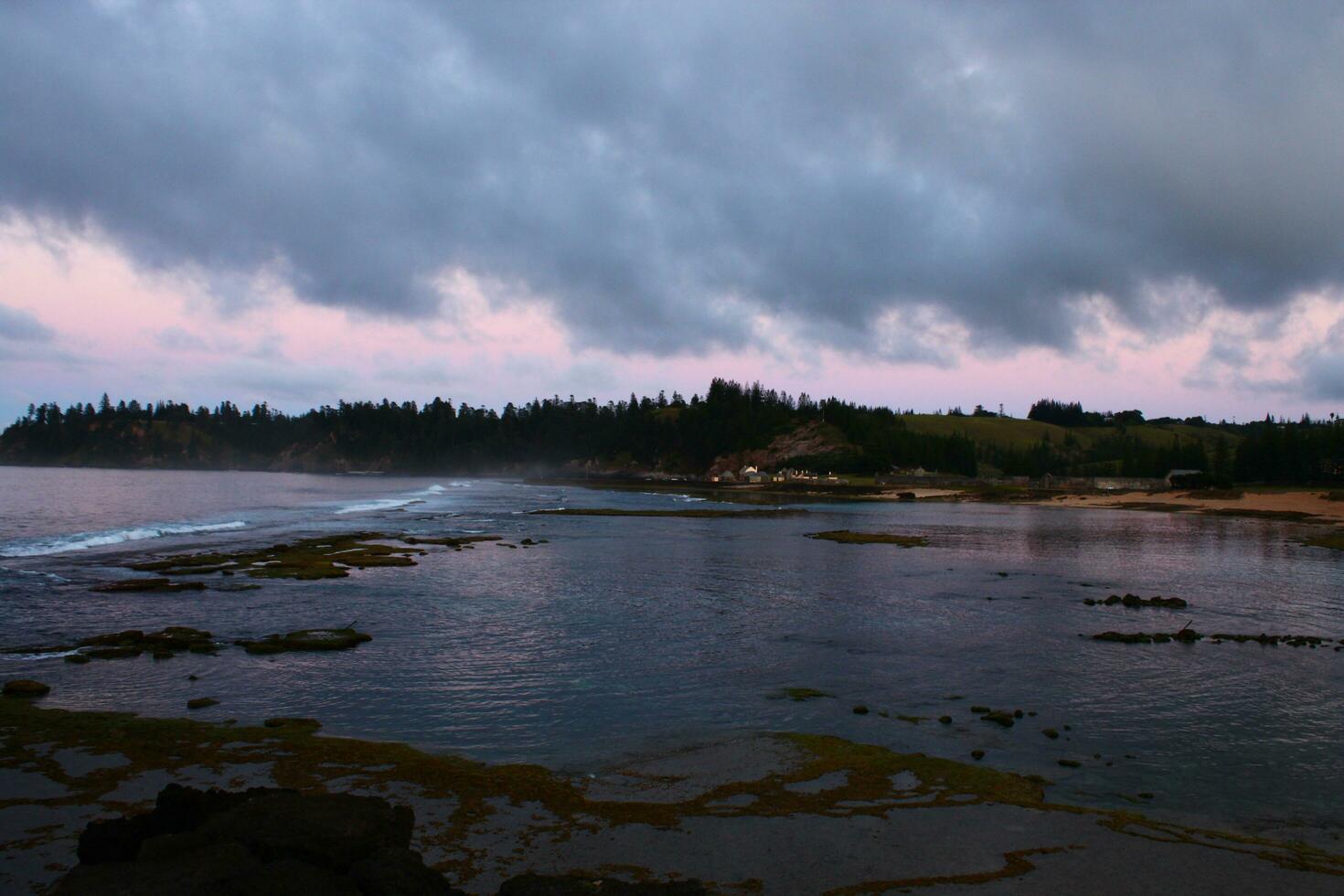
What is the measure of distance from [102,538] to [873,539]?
56.4m

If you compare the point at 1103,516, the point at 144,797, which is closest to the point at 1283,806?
the point at 144,797

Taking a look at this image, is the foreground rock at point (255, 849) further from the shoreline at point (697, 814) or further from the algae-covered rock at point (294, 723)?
the algae-covered rock at point (294, 723)

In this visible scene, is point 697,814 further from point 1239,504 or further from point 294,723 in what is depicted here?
point 1239,504

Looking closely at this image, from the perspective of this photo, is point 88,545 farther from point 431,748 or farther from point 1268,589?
point 1268,589

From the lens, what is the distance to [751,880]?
991 cm

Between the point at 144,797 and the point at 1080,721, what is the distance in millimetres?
17556

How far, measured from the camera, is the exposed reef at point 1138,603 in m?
32.5

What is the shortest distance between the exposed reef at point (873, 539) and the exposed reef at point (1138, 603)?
25.2m

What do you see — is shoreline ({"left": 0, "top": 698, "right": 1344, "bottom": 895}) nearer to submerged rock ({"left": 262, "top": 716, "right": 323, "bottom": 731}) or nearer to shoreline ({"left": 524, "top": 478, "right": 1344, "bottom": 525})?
submerged rock ({"left": 262, "top": 716, "right": 323, "bottom": 731})

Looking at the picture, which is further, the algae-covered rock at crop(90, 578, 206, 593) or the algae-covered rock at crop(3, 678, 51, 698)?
the algae-covered rock at crop(90, 578, 206, 593)

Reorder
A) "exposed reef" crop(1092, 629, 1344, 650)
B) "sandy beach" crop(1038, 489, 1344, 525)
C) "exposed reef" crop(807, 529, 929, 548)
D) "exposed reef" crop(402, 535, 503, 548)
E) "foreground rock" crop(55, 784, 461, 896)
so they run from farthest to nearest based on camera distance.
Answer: "sandy beach" crop(1038, 489, 1344, 525) < "exposed reef" crop(807, 529, 929, 548) < "exposed reef" crop(402, 535, 503, 548) < "exposed reef" crop(1092, 629, 1344, 650) < "foreground rock" crop(55, 784, 461, 896)

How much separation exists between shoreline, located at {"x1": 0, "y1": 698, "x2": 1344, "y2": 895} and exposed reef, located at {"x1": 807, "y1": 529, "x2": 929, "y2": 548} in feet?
153

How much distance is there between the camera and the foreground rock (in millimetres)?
7902

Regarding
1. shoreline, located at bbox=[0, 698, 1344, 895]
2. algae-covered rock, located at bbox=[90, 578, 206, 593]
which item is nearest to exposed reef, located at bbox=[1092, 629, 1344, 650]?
shoreline, located at bbox=[0, 698, 1344, 895]
